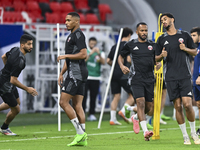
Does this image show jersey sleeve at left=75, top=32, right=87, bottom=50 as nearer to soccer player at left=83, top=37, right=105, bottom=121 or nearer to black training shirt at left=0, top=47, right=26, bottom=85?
black training shirt at left=0, top=47, right=26, bottom=85

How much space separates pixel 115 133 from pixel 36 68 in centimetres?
493

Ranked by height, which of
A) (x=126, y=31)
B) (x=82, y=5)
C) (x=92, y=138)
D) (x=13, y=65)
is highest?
(x=82, y=5)

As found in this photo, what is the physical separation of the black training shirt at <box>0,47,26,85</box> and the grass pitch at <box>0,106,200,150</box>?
1.04m

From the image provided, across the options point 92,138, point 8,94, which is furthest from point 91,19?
point 92,138

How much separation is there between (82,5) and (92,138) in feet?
45.2

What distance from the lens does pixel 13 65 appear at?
671 cm

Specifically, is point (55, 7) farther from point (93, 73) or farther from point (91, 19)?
point (93, 73)

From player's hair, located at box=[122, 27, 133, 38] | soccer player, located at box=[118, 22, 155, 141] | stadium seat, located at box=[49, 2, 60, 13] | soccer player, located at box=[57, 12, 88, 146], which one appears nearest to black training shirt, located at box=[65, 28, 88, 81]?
soccer player, located at box=[57, 12, 88, 146]

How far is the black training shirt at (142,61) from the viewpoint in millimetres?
6789

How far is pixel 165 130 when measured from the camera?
848 cm

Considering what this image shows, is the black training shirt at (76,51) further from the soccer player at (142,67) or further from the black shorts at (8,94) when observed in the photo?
the black shorts at (8,94)

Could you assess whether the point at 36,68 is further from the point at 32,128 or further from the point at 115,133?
the point at 115,133

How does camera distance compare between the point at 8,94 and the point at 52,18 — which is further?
the point at 52,18

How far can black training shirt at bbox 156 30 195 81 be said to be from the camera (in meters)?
6.31
